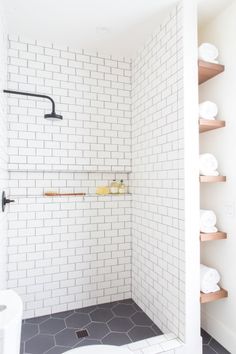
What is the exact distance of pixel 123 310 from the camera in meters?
2.21

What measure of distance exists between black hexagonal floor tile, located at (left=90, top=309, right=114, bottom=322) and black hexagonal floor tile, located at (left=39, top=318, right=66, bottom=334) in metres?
0.26

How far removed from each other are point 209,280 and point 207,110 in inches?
46.8

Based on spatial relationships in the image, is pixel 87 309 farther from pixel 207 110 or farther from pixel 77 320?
pixel 207 110

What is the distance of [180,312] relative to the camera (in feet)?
5.48

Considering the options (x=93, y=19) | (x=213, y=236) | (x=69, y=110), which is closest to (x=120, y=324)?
(x=213, y=236)

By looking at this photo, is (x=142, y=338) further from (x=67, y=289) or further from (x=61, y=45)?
(x=61, y=45)

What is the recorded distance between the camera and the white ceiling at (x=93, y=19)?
5.70 ft

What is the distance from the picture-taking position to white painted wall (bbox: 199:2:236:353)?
171 cm

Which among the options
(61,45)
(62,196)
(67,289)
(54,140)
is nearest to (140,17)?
(61,45)

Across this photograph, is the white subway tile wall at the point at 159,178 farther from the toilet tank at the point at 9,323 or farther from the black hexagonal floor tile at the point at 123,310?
the toilet tank at the point at 9,323

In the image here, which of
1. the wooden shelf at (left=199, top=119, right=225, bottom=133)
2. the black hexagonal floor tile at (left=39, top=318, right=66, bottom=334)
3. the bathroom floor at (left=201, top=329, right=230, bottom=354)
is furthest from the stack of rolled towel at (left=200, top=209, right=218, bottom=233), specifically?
the black hexagonal floor tile at (left=39, top=318, right=66, bottom=334)

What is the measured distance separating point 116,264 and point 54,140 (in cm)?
130

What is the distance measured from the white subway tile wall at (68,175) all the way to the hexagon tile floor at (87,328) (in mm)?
112

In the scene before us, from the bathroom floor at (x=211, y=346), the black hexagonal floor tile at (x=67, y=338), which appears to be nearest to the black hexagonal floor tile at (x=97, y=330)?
the black hexagonal floor tile at (x=67, y=338)
